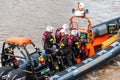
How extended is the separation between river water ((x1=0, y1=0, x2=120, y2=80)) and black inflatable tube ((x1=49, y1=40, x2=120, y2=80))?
27.3 inches

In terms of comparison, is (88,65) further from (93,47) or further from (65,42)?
(93,47)

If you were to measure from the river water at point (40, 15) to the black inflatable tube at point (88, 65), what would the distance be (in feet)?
2.27

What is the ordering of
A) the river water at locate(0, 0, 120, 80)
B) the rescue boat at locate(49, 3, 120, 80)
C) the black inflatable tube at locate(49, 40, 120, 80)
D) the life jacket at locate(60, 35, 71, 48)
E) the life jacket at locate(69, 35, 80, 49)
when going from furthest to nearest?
1. the river water at locate(0, 0, 120, 80)
2. the life jacket at locate(69, 35, 80, 49)
3. the life jacket at locate(60, 35, 71, 48)
4. the rescue boat at locate(49, 3, 120, 80)
5. the black inflatable tube at locate(49, 40, 120, 80)

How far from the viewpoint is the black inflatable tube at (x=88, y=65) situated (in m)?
8.26

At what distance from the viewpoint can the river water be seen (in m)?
13.9

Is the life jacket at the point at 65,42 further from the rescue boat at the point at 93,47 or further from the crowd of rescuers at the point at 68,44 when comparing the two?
the rescue boat at the point at 93,47

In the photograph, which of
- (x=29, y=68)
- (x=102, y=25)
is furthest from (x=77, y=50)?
(x=102, y=25)

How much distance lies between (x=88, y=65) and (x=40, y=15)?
8.63 m

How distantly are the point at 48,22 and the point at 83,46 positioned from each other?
6.32 m

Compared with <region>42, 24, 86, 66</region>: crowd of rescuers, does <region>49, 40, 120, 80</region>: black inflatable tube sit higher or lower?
lower

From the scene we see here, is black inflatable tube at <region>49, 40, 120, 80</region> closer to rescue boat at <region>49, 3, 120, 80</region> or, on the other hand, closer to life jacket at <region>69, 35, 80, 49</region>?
rescue boat at <region>49, 3, 120, 80</region>

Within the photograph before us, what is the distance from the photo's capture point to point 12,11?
17859 mm

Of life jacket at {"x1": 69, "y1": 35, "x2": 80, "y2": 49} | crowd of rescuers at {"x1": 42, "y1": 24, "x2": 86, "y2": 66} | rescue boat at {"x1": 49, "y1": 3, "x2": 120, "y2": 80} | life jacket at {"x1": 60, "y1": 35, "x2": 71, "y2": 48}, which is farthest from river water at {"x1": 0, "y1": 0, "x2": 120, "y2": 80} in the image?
life jacket at {"x1": 60, "y1": 35, "x2": 71, "y2": 48}

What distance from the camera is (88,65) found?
8898mm
